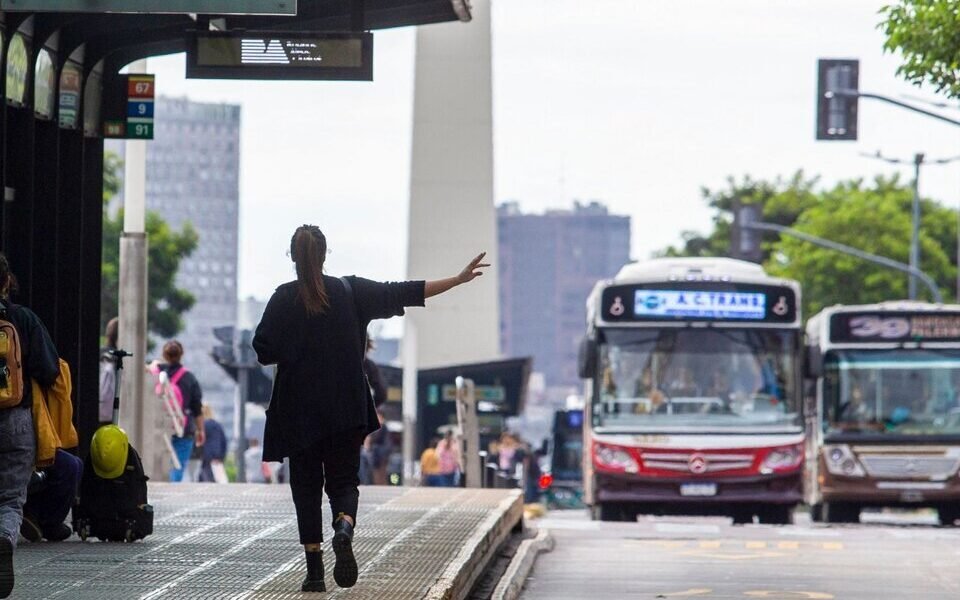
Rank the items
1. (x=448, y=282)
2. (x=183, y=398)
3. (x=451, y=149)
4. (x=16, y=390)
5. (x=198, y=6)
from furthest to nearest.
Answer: (x=451, y=149)
(x=183, y=398)
(x=198, y=6)
(x=448, y=282)
(x=16, y=390)

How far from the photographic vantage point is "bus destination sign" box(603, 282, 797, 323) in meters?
24.2

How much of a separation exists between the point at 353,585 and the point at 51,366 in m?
1.65

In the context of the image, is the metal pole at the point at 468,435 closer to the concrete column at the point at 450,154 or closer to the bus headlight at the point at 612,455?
the bus headlight at the point at 612,455

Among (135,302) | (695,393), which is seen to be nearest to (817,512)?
(695,393)

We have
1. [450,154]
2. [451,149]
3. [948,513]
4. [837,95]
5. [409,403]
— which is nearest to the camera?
[837,95]

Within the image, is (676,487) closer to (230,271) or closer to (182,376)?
(182,376)

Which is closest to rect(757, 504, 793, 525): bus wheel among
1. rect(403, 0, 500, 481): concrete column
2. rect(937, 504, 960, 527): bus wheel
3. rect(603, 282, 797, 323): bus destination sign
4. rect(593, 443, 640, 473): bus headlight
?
rect(593, 443, 640, 473): bus headlight

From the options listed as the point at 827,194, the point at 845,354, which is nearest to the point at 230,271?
the point at 827,194

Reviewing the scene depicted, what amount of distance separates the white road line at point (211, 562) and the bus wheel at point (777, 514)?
1166cm

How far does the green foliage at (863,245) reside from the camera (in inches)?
2721

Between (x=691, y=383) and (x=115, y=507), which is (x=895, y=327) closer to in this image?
(x=691, y=383)

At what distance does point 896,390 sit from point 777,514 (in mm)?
2581

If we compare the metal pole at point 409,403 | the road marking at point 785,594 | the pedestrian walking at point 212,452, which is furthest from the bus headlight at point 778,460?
the metal pole at point 409,403

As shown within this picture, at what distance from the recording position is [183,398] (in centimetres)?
1920
